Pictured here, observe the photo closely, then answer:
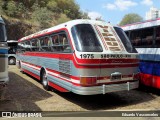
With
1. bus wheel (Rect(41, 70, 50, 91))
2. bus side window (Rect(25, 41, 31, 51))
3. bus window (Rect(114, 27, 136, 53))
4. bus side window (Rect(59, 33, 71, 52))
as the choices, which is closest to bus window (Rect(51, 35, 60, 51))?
bus side window (Rect(59, 33, 71, 52))

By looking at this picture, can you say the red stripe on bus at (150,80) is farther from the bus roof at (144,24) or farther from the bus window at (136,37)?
the bus roof at (144,24)

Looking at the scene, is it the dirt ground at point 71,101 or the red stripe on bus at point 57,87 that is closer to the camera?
the dirt ground at point 71,101

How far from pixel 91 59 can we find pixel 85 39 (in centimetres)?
83

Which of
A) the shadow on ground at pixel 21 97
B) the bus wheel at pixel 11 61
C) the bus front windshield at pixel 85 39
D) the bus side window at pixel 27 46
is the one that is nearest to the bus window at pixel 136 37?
the bus front windshield at pixel 85 39

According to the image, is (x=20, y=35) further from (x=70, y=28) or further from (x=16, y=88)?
(x=70, y=28)

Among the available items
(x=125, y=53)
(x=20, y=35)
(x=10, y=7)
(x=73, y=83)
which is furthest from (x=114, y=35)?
(x=10, y=7)

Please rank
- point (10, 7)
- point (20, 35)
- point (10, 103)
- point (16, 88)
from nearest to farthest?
point (10, 103)
point (16, 88)
point (20, 35)
point (10, 7)

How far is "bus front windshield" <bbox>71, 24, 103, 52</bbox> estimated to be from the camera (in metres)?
8.24

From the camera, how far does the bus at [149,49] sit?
32.3ft

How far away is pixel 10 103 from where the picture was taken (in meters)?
8.83

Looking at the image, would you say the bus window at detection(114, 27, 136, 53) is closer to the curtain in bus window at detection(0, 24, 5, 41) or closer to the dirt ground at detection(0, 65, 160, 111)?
the dirt ground at detection(0, 65, 160, 111)

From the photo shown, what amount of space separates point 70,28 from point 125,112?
3.20 m

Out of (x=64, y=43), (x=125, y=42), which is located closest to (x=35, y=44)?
(x=64, y=43)

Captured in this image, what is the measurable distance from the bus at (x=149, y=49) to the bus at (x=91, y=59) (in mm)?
1150
